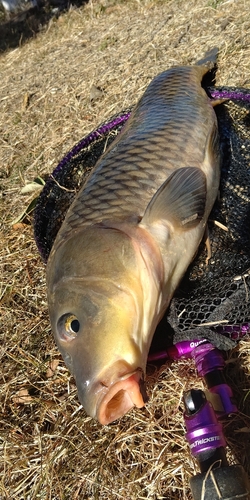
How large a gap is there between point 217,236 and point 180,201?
1.38ft

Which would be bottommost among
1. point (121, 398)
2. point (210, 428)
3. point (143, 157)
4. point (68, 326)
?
point (210, 428)

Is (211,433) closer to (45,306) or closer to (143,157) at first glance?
(143,157)

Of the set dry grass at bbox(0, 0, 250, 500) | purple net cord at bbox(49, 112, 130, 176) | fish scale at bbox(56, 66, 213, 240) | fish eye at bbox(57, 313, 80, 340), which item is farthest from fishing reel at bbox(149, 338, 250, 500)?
purple net cord at bbox(49, 112, 130, 176)

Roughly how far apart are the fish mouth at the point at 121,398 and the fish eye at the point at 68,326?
0.72 feet

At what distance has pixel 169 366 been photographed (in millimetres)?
1806

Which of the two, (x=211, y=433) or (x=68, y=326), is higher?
(x=68, y=326)

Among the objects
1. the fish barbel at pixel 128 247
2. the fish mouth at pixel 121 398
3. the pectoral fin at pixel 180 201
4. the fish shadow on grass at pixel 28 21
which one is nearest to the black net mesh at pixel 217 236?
the fish barbel at pixel 128 247

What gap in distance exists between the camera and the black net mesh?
5.31 ft

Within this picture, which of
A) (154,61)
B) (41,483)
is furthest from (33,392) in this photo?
(154,61)

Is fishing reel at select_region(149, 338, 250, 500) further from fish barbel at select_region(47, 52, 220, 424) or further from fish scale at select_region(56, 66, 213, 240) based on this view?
fish scale at select_region(56, 66, 213, 240)

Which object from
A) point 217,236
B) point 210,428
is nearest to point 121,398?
point 210,428

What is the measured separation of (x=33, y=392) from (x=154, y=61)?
9.28ft

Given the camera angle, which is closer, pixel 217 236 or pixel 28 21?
pixel 217 236

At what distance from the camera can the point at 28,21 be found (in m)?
7.27
